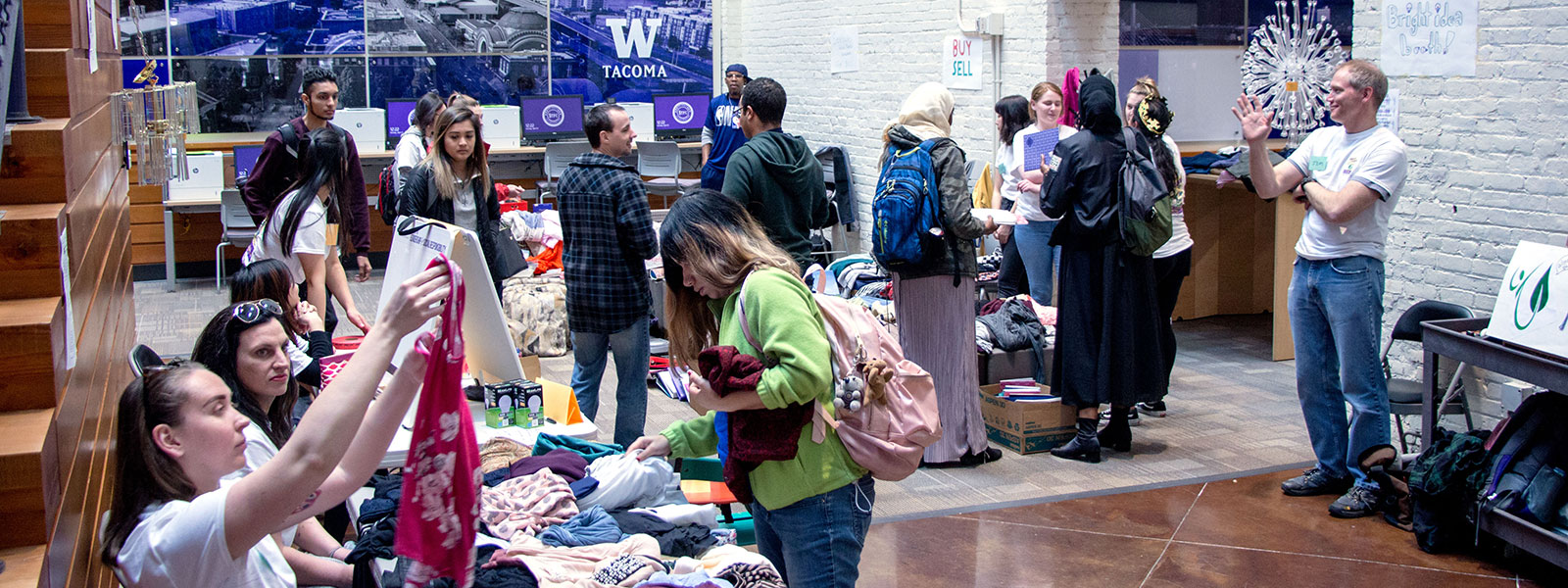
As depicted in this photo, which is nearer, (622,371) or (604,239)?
(604,239)

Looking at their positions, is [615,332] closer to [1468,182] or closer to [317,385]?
[317,385]

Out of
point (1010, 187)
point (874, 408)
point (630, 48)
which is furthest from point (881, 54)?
point (874, 408)

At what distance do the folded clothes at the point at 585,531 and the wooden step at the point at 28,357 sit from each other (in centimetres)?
153

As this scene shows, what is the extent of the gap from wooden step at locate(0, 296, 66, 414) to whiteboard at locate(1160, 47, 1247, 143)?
336 inches

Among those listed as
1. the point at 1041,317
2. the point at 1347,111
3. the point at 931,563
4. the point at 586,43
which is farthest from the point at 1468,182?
the point at 586,43

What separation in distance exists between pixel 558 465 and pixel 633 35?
33.6 ft

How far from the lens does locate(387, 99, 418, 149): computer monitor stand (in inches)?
436

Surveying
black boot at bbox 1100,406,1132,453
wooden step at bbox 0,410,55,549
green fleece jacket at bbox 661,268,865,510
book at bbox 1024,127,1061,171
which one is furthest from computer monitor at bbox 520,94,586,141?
wooden step at bbox 0,410,55,549

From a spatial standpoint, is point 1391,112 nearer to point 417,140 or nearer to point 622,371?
point 622,371

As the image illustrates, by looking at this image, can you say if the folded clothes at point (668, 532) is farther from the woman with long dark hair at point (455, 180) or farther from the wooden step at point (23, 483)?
the woman with long dark hair at point (455, 180)

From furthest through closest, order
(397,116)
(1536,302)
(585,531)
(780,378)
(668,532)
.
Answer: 1. (397,116)
2. (1536,302)
3. (668,532)
4. (585,531)
5. (780,378)

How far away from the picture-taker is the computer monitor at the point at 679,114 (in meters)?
12.0

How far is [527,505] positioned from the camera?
3.24 metres

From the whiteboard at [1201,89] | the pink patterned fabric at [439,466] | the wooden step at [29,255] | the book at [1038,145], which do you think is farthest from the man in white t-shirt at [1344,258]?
the whiteboard at [1201,89]
